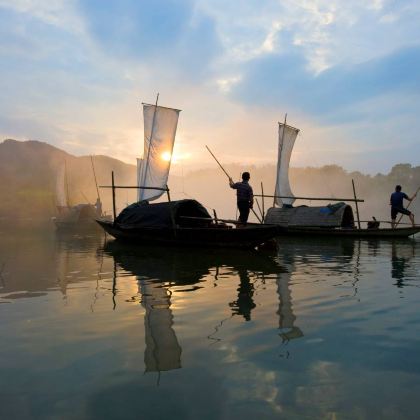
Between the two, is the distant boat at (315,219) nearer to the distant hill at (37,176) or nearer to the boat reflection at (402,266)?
the boat reflection at (402,266)

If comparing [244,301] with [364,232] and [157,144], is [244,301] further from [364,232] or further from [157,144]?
[157,144]

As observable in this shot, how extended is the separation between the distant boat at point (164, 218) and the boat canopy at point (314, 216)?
583 cm

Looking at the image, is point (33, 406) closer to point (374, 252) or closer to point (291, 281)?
point (291, 281)

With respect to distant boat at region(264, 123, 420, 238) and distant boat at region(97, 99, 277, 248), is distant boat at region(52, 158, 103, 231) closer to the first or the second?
distant boat at region(97, 99, 277, 248)

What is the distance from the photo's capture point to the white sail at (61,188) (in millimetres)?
46375

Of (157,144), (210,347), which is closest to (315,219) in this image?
(157,144)

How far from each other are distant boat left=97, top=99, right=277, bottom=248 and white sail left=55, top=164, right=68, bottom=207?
26.0 m

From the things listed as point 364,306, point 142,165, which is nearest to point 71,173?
point 142,165

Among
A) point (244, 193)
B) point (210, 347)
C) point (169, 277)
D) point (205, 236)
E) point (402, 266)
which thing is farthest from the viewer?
point (244, 193)

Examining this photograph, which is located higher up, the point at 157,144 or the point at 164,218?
the point at 157,144

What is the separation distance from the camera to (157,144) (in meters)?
23.0

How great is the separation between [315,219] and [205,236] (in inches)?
385

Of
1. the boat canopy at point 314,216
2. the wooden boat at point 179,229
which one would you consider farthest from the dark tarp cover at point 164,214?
the boat canopy at point 314,216

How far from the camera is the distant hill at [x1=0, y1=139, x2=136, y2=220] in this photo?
4318 inches
